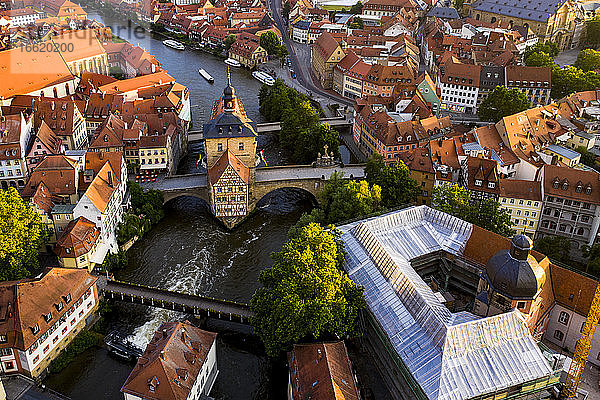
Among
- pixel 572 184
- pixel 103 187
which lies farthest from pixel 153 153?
pixel 572 184

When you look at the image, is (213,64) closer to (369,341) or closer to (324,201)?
(324,201)

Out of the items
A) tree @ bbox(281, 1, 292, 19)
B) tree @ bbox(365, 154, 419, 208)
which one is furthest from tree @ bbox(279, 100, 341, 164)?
tree @ bbox(281, 1, 292, 19)

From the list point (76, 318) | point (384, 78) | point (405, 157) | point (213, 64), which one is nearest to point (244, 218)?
point (405, 157)

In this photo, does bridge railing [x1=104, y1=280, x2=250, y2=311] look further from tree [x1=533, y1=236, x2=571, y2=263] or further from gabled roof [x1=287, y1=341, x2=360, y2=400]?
tree [x1=533, y1=236, x2=571, y2=263]

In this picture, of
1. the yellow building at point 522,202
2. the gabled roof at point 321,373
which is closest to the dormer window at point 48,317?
the gabled roof at point 321,373

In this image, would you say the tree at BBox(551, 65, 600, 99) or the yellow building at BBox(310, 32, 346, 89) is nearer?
the tree at BBox(551, 65, 600, 99)

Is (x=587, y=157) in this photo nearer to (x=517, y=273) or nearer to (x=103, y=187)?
(x=517, y=273)
